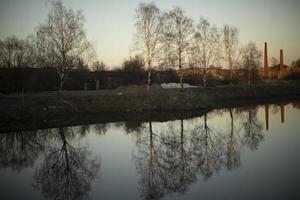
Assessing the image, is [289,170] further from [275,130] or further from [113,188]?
[275,130]

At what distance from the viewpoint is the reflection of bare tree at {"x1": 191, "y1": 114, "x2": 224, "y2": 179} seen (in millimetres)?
13148

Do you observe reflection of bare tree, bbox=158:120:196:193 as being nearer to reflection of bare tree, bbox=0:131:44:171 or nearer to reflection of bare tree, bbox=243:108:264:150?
A: reflection of bare tree, bbox=243:108:264:150

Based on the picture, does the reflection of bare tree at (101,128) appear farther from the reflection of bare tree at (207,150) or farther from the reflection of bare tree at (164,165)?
the reflection of bare tree at (207,150)

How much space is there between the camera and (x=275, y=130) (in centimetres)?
2156

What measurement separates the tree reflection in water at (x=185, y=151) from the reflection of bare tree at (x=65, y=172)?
2.22 m

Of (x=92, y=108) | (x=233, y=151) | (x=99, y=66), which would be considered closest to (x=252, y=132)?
(x=233, y=151)

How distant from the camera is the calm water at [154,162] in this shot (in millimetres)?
10609

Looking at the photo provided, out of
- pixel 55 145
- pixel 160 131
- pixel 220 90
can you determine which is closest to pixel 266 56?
pixel 220 90

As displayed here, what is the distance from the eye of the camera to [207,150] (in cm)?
1620

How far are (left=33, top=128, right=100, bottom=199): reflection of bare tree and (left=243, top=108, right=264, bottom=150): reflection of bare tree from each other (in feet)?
29.4

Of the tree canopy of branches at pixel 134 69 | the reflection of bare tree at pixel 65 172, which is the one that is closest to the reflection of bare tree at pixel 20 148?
the reflection of bare tree at pixel 65 172

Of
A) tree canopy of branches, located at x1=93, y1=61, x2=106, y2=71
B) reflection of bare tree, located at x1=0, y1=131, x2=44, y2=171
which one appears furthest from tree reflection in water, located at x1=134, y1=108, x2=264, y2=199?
tree canopy of branches, located at x1=93, y1=61, x2=106, y2=71

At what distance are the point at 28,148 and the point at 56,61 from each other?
1734 centimetres

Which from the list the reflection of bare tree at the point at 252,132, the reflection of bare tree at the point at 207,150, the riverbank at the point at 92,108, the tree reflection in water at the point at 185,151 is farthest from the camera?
the riverbank at the point at 92,108
